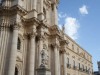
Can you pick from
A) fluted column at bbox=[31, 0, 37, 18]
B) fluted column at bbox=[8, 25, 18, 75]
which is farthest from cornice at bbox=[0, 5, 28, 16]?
fluted column at bbox=[31, 0, 37, 18]

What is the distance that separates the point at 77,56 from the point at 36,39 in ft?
61.7

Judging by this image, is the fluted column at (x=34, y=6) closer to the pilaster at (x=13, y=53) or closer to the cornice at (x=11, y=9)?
the cornice at (x=11, y=9)

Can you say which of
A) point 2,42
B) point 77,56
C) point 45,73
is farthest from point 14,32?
point 77,56

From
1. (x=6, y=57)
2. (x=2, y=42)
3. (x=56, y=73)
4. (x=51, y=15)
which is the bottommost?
(x=56, y=73)

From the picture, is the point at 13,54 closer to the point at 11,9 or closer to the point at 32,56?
→ the point at 32,56

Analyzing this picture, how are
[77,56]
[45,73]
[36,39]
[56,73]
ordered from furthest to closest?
[77,56] → [56,73] → [36,39] → [45,73]

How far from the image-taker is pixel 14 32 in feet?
64.8

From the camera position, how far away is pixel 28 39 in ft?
74.2

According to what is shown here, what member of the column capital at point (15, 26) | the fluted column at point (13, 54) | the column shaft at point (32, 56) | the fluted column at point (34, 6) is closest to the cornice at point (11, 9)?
the column capital at point (15, 26)

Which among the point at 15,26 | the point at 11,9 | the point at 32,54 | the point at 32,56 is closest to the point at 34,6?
the point at 11,9

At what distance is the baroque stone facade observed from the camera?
1900cm

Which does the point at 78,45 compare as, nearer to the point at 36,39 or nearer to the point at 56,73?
the point at 56,73

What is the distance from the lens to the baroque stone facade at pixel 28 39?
62.3ft

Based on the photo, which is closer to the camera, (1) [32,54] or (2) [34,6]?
(1) [32,54]
